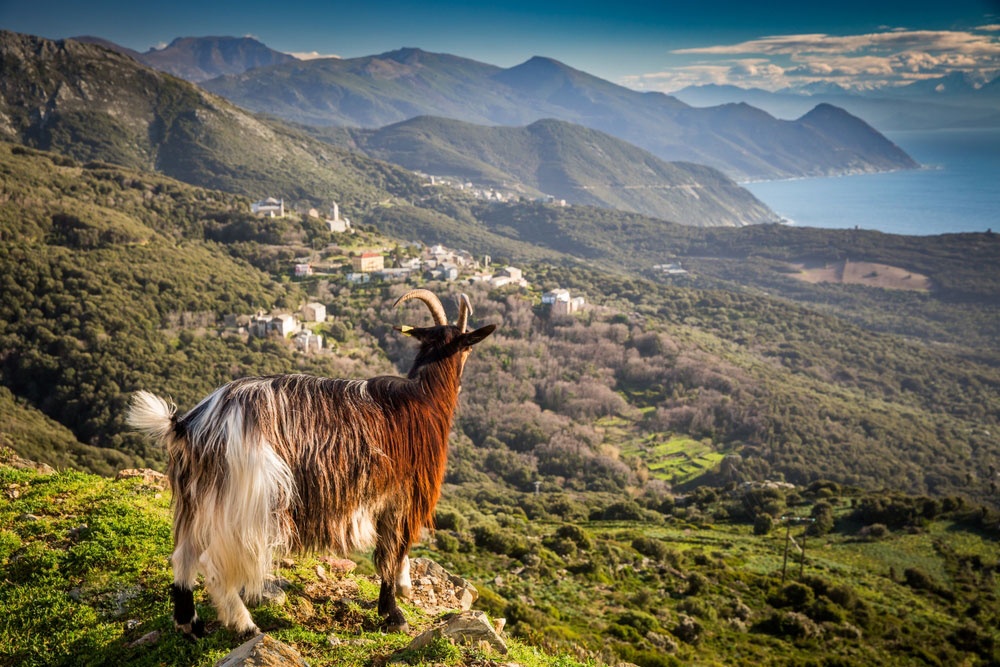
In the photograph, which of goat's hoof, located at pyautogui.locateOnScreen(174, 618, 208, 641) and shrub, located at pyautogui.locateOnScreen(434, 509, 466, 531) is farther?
shrub, located at pyautogui.locateOnScreen(434, 509, 466, 531)

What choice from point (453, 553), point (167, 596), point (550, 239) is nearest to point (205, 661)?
point (167, 596)

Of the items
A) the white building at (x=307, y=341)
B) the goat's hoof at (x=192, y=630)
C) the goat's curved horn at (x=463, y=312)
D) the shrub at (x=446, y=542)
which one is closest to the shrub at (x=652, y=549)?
the shrub at (x=446, y=542)

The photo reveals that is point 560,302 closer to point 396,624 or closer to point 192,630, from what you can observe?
point 396,624

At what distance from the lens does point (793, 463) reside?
55.7 metres

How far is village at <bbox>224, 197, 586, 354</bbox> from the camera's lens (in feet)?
170

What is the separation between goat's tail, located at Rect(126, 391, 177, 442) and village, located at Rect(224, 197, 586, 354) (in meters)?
48.5

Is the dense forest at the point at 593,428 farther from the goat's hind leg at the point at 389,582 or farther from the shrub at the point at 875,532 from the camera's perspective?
the goat's hind leg at the point at 389,582

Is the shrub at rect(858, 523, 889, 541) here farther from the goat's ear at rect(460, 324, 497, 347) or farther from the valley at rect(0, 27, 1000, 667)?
the goat's ear at rect(460, 324, 497, 347)

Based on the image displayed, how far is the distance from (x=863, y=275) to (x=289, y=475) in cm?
15511

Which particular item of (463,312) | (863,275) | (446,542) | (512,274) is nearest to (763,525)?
(446,542)

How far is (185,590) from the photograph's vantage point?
4.53 meters

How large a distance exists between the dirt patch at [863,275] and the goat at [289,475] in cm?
14929

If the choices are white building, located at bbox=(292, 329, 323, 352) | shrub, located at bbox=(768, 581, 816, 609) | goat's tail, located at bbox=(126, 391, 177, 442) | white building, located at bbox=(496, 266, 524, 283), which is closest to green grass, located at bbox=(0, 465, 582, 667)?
goat's tail, located at bbox=(126, 391, 177, 442)

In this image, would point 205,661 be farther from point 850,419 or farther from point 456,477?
point 850,419
